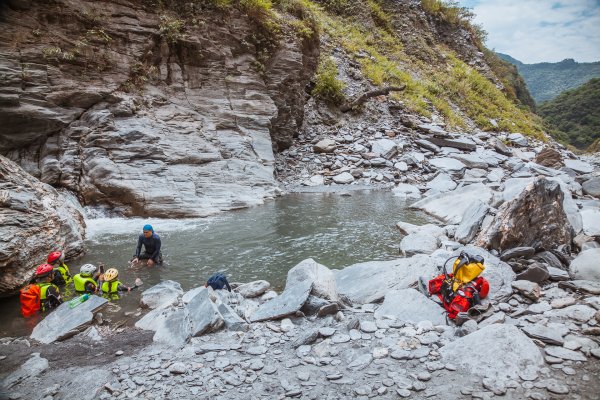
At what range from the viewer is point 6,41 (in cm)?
951

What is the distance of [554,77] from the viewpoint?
6156cm

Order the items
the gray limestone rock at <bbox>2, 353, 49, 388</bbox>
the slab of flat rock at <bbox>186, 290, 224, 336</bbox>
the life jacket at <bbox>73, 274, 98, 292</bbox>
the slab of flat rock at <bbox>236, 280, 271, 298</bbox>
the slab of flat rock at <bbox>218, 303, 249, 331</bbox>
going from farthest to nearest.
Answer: the life jacket at <bbox>73, 274, 98, 292</bbox>, the slab of flat rock at <bbox>236, 280, 271, 298</bbox>, the slab of flat rock at <bbox>218, 303, 249, 331</bbox>, the slab of flat rock at <bbox>186, 290, 224, 336</bbox>, the gray limestone rock at <bbox>2, 353, 49, 388</bbox>

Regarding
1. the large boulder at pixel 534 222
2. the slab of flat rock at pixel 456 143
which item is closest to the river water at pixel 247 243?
the large boulder at pixel 534 222

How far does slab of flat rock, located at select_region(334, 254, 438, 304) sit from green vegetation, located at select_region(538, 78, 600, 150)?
1652 inches

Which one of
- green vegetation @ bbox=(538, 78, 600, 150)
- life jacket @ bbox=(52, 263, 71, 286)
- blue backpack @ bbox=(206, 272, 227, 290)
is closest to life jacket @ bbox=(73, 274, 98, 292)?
life jacket @ bbox=(52, 263, 71, 286)

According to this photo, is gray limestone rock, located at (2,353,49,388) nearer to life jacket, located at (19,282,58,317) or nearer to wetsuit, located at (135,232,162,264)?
life jacket, located at (19,282,58,317)

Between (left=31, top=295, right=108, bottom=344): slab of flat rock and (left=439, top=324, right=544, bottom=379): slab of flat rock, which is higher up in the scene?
(left=439, top=324, right=544, bottom=379): slab of flat rock

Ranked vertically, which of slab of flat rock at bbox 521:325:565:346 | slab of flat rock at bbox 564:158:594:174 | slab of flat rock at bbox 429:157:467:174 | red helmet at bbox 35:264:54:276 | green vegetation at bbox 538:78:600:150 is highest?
green vegetation at bbox 538:78:600:150

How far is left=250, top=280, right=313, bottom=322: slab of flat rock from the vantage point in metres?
4.46

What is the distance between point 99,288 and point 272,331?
3.82 meters

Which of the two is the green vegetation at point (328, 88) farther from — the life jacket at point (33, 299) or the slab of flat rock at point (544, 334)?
the slab of flat rock at point (544, 334)

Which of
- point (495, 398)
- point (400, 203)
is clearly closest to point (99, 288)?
point (495, 398)

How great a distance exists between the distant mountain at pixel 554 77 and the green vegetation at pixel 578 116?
2.40 meters

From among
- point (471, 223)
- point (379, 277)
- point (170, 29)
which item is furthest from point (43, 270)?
point (170, 29)
